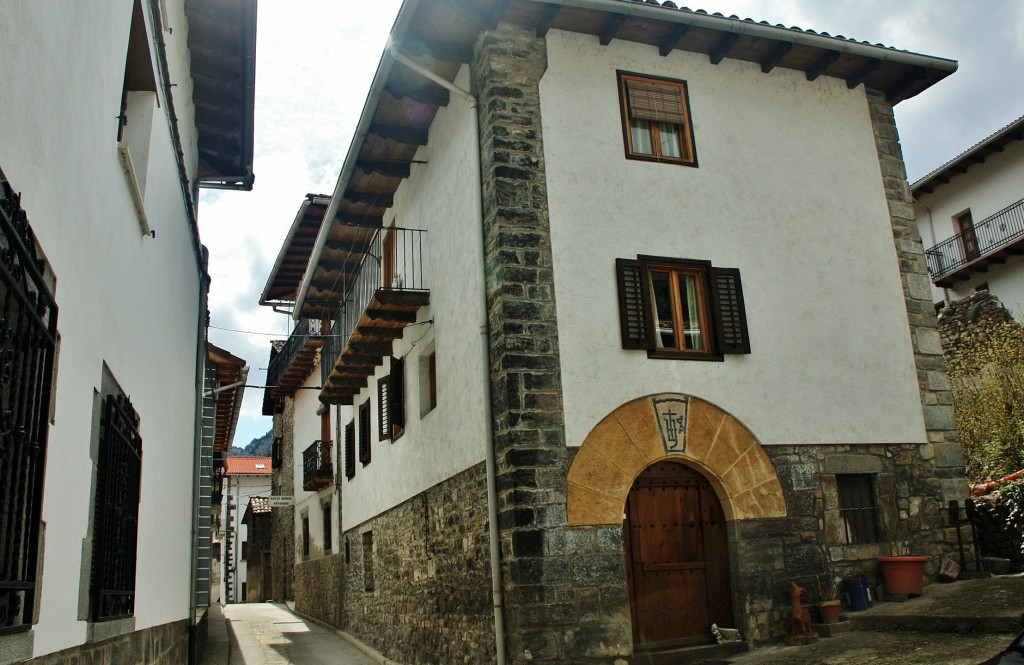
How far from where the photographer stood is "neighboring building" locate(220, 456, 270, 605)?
4062 centimetres

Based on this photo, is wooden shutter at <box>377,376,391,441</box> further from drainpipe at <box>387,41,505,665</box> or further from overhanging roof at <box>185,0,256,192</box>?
drainpipe at <box>387,41,505,665</box>

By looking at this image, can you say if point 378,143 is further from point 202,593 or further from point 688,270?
point 202,593

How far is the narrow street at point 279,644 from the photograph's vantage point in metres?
14.0

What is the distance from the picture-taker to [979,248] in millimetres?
26031

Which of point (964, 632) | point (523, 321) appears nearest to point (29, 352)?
point (523, 321)

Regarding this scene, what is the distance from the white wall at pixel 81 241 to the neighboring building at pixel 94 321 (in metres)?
0.01

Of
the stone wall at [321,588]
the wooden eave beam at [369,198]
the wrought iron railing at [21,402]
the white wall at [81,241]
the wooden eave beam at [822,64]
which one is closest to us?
the wrought iron railing at [21,402]

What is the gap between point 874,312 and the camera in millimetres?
10688

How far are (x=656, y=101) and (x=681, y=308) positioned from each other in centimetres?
248

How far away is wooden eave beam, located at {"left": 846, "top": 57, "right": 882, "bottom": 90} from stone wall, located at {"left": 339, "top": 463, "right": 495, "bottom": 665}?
6.91m

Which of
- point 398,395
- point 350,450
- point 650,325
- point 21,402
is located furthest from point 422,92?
point 21,402

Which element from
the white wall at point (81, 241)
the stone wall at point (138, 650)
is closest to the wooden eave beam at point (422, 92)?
the white wall at point (81, 241)

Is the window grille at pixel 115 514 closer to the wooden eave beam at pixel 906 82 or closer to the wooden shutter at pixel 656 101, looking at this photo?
the wooden shutter at pixel 656 101

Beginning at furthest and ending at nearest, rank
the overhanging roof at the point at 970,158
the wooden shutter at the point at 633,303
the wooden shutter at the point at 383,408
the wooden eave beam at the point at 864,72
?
the overhanging roof at the point at 970,158 < the wooden shutter at the point at 383,408 < the wooden eave beam at the point at 864,72 < the wooden shutter at the point at 633,303
